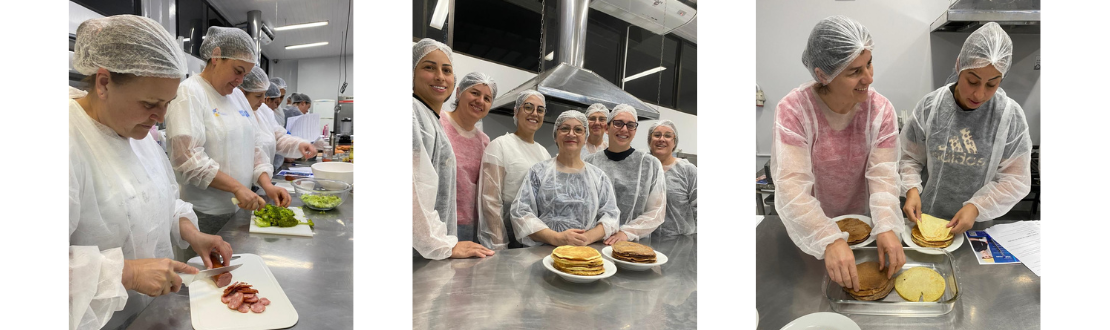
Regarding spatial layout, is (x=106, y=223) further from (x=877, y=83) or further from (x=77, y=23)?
(x=877, y=83)

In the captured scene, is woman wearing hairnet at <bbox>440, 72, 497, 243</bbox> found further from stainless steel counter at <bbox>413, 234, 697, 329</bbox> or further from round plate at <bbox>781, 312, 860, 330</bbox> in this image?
round plate at <bbox>781, 312, 860, 330</bbox>

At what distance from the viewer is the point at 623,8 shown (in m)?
1.55

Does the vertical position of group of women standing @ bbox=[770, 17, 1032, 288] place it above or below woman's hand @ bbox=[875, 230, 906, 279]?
above

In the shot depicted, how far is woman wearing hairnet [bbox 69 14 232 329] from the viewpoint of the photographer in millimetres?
1077

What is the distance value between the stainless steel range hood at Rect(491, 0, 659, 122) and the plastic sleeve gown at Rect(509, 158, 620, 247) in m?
0.16

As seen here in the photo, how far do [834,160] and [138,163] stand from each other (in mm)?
1693

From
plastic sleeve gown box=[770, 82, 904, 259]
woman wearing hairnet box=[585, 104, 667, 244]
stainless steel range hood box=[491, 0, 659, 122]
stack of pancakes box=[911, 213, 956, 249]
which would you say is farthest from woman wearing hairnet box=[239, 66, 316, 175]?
stack of pancakes box=[911, 213, 956, 249]

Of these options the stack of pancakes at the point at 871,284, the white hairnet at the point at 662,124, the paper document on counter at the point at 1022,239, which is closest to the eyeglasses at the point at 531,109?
the white hairnet at the point at 662,124

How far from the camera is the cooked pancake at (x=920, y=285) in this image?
4.78 ft

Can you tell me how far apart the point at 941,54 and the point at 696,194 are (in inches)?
29.9

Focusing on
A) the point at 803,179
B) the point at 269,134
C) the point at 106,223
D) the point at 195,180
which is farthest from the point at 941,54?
the point at 106,223

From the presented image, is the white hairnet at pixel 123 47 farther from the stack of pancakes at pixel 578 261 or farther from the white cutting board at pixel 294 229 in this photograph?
the stack of pancakes at pixel 578 261

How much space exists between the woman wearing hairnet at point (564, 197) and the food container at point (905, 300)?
26.7 inches

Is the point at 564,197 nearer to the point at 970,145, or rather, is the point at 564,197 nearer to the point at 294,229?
the point at 294,229
